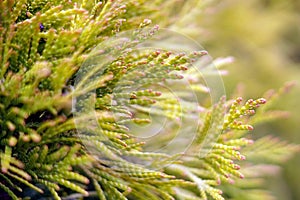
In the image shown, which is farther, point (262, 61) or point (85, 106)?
point (262, 61)

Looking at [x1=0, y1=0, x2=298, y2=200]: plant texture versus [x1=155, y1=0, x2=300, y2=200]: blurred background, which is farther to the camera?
[x1=155, y1=0, x2=300, y2=200]: blurred background

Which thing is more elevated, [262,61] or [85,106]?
[262,61]

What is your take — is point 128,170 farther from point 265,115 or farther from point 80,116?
point 265,115

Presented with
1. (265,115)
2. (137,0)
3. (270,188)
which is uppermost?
(137,0)

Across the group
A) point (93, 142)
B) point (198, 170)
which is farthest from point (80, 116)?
point (198, 170)

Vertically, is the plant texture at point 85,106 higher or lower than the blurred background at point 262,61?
lower

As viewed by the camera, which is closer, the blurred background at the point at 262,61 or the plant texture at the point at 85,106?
the plant texture at the point at 85,106

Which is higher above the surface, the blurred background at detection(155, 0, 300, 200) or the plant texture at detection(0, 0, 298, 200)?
the blurred background at detection(155, 0, 300, 200)

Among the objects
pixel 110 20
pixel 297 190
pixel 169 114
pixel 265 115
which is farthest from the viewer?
pixel 297 190
